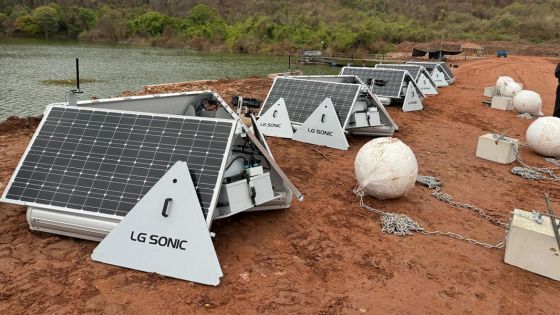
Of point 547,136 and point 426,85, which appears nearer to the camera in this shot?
point 547,136

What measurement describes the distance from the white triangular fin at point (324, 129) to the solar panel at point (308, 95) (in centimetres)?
41

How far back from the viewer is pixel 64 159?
5.73 meters

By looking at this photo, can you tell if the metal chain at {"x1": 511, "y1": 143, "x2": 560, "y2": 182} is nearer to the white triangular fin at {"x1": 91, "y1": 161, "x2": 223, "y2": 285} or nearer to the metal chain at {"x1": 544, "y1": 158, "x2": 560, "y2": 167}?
the metal chain at {"x1": 544, "y1": 158, "x2": 560, "y2": 167}

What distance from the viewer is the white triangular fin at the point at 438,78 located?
2620 cm

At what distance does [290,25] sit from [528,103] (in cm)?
6579

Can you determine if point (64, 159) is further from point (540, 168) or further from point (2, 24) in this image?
point (2, 24)

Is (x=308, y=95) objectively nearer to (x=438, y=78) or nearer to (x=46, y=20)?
(x=438, y=78)

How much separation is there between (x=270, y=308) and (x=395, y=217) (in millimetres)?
2853

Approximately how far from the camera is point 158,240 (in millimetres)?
4988

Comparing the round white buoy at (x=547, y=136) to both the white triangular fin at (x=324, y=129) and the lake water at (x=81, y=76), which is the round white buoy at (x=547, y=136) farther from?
the lake water at (x=81, y=76)

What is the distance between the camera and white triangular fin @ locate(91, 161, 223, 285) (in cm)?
490

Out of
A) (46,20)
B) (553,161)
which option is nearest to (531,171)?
(553,161)

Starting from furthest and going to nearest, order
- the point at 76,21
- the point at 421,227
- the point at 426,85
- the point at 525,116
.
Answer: the point at 76,21, the point at 426,85, the point at 525,116, the point at 421,227

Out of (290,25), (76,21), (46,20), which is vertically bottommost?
(76,21)
